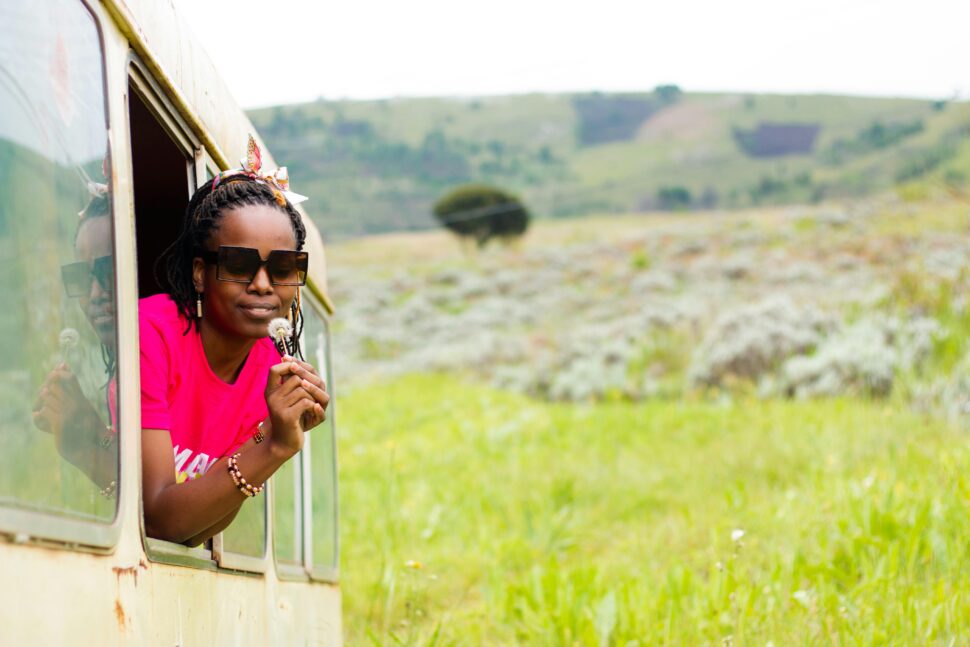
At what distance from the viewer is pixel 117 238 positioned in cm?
190

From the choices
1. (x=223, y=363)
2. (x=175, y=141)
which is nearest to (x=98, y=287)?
(x=223, y=363)

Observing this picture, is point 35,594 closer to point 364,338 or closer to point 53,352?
point 53,352

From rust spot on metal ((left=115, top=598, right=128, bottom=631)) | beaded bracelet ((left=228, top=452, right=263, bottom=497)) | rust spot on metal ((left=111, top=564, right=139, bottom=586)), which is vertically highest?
beaded bracelet ((left=228, top=452, right=263, bottom=497))

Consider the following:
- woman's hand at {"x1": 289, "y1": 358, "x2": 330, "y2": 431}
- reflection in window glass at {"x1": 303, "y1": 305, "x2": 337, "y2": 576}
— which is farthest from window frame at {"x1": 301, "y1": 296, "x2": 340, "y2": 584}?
woman's hand at {"x1": 289, "y1": 358, "x2": 330, "y2": 431}

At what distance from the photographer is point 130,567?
1.78m

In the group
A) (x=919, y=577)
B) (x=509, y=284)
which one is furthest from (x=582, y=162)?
(x=919, y=577)

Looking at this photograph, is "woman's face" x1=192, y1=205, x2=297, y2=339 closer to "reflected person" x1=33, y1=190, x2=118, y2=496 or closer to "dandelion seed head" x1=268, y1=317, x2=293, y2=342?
"dandelion seed head" x1=268, y1=317, x2=293, y2=342

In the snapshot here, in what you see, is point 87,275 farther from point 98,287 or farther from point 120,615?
point 120,615

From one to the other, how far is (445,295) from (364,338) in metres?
7.29

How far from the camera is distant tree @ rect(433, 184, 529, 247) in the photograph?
70062mm

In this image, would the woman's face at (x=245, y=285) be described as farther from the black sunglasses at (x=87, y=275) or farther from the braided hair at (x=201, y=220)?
the black sunglasses at (x=87, y=275)

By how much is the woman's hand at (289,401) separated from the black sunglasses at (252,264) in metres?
0.29

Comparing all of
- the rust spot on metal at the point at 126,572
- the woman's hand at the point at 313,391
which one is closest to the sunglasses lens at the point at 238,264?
the woman's hand at the point at 313,391

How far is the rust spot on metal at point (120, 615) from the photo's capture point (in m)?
1.69
